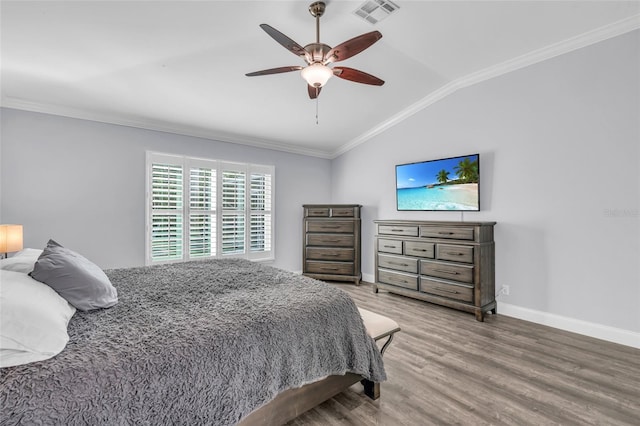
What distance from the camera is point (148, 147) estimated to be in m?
4.06

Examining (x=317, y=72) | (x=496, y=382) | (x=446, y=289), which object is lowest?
(x=496, y=382)

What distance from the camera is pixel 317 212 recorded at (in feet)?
16.9

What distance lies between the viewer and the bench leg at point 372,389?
192 cm

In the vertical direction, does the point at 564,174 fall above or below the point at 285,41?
below

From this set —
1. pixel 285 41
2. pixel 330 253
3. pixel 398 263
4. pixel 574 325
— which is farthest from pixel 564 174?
pixel 330 253

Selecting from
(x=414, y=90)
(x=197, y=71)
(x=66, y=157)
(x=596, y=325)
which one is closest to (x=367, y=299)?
(x=596, y=325)

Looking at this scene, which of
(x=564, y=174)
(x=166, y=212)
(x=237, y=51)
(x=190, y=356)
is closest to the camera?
(x=190, y=356)

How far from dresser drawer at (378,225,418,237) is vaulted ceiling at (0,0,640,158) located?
5.81 feet

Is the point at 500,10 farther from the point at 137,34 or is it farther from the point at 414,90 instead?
the point at 137,34

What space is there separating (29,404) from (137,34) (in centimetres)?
265

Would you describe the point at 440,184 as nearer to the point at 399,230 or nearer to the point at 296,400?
the point at 399,230

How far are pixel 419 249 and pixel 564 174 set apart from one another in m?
1.72

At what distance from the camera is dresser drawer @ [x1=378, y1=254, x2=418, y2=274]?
13.0 feet

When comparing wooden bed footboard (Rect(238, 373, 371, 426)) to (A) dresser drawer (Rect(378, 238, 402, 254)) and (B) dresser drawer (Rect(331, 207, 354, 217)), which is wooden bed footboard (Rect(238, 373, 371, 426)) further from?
(B) dresser drawer (Rect(331, 207, 354, 217))
